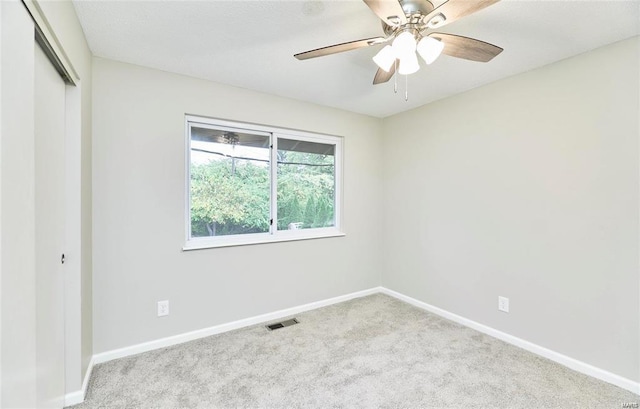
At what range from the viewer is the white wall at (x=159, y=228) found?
7.24ft

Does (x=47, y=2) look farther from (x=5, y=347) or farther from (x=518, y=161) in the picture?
(x=518, y=161)

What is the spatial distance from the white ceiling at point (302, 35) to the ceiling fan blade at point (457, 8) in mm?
430

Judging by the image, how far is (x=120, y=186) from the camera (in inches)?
88.5

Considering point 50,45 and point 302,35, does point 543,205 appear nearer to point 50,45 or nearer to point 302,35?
point 302,35

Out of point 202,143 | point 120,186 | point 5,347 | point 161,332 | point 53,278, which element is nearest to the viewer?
point 5,347

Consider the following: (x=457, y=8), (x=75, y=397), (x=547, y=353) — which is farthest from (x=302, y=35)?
(x=547, y=353)

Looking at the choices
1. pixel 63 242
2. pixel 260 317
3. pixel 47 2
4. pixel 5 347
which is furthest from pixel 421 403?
pixel 47 2

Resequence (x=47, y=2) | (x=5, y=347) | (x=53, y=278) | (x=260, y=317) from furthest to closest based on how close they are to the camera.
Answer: (x=260, y=317) < (x=53, y=278) < (x=47, y=2) < (x=5, y=347)

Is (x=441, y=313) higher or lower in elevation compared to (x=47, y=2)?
lower

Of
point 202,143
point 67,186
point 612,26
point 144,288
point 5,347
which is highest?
point 612,26

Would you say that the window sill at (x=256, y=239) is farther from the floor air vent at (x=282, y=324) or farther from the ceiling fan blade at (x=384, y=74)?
the ceiling fan blade at (x=384, y=74)

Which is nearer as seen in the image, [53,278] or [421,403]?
[53,278]

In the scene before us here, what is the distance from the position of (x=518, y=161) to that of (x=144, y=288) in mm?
3226

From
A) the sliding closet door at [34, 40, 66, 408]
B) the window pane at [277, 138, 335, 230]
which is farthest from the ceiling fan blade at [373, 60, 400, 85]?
the sliding closet door at [34, 40, 66, 408]
